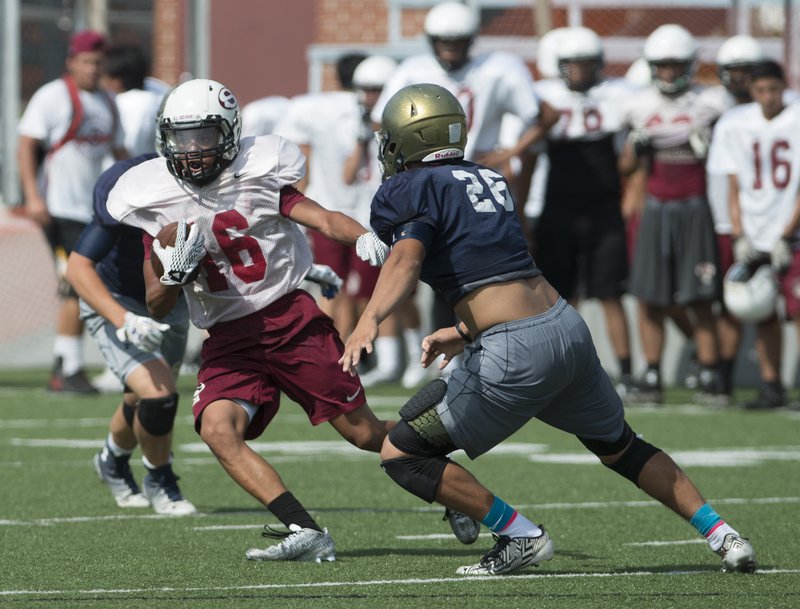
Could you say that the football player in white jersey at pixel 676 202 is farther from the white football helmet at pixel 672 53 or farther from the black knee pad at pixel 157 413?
the black knee pad at pixel 157 413

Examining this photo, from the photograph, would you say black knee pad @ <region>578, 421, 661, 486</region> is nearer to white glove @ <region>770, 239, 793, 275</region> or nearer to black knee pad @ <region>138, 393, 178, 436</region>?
black knee pad @ <region>138, 393, 178, 436</region>

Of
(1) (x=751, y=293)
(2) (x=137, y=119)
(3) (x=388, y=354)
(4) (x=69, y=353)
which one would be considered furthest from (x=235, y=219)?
(3) (x=388, y=354)

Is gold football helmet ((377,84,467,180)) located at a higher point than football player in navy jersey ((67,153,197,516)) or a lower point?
higher

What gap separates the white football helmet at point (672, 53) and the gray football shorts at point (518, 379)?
6.12 metres

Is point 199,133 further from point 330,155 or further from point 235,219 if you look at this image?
point 330,155

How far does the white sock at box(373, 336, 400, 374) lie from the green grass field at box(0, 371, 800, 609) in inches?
94.9

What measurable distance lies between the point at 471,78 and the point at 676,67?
4.52 ft

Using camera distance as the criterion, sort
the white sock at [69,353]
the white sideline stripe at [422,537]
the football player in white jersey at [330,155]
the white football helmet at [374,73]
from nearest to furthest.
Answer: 1. the white sideline stripe at [422,537]
2. the white sock at [69,353]
3. the white football helmet at [374,73]
4. the football player in white jersey at [330,155]

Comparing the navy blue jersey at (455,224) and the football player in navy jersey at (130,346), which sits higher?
the navy blue jersey at (455,224)

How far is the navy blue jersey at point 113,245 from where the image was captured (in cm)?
684

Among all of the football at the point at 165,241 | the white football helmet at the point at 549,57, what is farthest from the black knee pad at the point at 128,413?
the white football helmet at the point at 549,57

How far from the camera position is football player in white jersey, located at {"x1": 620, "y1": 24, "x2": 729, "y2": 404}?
11133 mm

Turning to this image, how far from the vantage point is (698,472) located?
317 inches

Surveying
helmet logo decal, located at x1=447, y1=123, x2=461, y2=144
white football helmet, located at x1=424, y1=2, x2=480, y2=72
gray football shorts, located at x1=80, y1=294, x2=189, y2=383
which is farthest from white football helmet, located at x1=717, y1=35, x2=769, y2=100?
helmet logo decal, located at x1=447, y1=123, x2=461, y2=144
